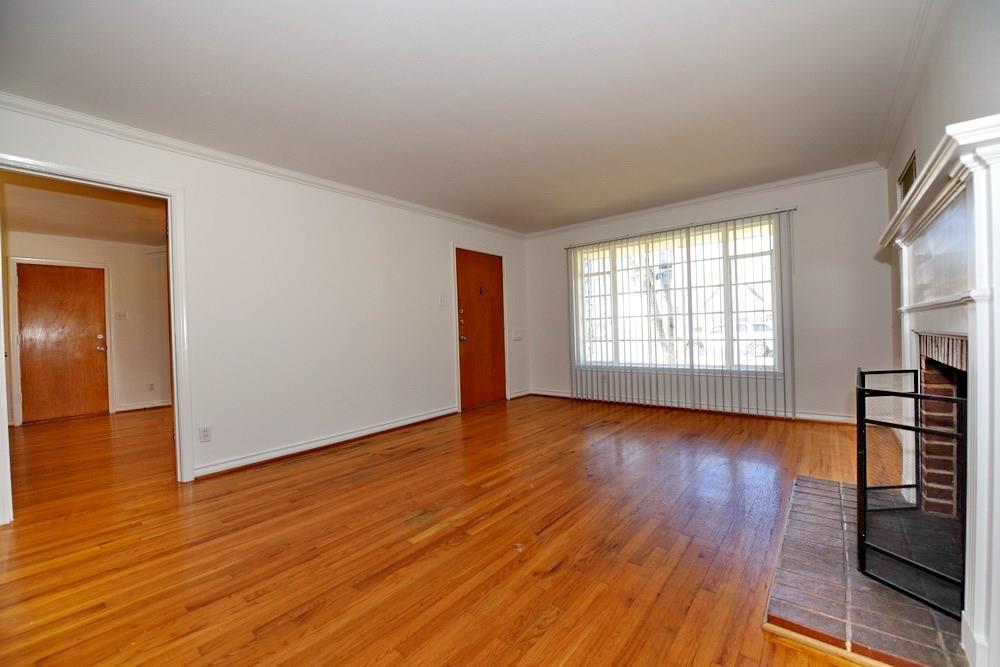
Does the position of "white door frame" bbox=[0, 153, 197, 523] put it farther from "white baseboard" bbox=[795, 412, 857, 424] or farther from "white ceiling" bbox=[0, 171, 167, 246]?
"white baseboard" bbox=[795, 412, 857, 424]

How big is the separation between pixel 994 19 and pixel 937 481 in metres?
2.06

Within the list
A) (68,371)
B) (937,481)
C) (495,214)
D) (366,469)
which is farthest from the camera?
(68,371)

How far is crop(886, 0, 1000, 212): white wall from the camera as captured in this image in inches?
65.2

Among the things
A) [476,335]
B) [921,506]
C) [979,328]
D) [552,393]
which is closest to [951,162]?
[979,328]

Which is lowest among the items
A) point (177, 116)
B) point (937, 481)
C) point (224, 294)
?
point (937, 481)

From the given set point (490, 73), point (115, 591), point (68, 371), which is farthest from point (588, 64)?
point (68, 371)

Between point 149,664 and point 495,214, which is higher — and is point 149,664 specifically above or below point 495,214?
below

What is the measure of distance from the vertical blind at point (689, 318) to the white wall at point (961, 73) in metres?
2.01

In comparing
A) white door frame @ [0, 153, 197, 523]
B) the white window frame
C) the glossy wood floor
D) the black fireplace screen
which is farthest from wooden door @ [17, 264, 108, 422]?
the black fireplace screen

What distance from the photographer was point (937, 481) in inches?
86.3

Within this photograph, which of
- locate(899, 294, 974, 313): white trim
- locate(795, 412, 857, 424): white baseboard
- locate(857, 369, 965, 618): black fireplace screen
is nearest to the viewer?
locate(899, 294, 974, 313): white trim

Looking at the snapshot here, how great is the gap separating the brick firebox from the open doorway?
5144 mm

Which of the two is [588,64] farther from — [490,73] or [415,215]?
[415,215]

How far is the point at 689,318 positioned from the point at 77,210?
7.05 meters
